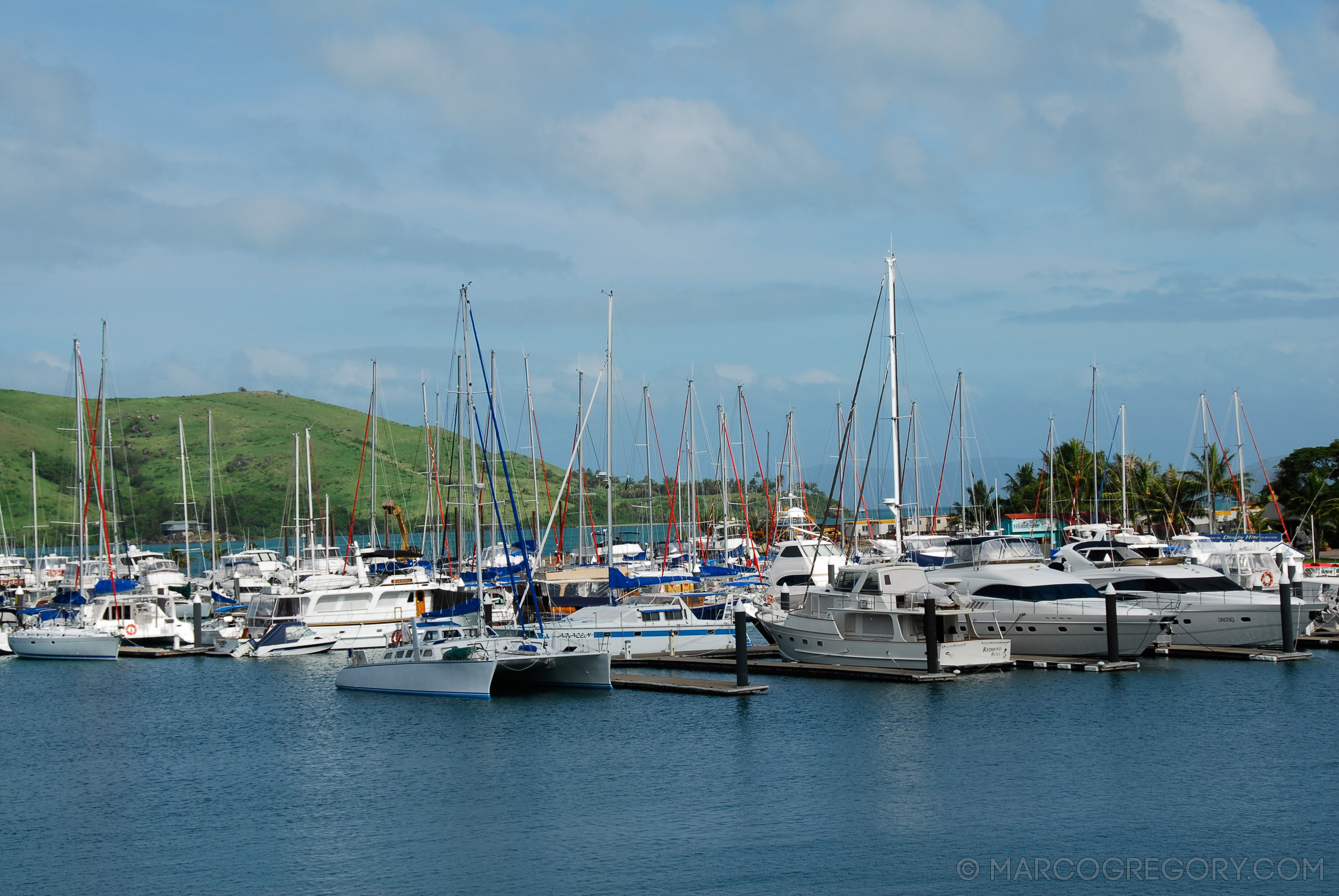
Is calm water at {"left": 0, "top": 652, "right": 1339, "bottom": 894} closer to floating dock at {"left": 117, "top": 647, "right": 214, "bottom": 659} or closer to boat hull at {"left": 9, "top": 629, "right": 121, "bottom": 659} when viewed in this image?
boat hull at {"left": 9, "top": 629, "right": 121, "bottom": 659}

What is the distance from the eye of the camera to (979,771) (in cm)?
2952

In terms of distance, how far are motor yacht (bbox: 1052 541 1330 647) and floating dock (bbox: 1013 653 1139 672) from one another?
10.0 feet

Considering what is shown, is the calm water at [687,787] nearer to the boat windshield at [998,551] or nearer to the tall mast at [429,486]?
the boat windshield at [998,551]

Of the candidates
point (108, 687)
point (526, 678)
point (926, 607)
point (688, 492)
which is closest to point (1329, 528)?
point (688, 492)

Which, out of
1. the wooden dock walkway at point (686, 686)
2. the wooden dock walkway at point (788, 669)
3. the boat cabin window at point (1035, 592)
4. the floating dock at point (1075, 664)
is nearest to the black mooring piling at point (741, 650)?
the wooden dock walkway at point (686, 686)

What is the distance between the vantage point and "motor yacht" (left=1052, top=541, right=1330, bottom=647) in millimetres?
44438

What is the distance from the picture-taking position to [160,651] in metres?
56.2

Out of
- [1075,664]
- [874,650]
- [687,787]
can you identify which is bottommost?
[687,787]

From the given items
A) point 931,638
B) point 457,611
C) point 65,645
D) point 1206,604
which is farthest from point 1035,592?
point 65,645

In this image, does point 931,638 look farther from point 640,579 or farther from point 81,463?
point 81,463

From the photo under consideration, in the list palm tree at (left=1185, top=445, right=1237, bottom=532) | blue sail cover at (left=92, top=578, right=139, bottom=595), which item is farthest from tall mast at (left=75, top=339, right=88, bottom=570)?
palm tree at (left=1185, top=445, right=1237, bottom=532)

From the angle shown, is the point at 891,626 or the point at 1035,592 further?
the point at 1035,592

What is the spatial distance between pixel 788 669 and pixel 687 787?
1431 cm

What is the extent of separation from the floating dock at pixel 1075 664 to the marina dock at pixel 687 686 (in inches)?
358
